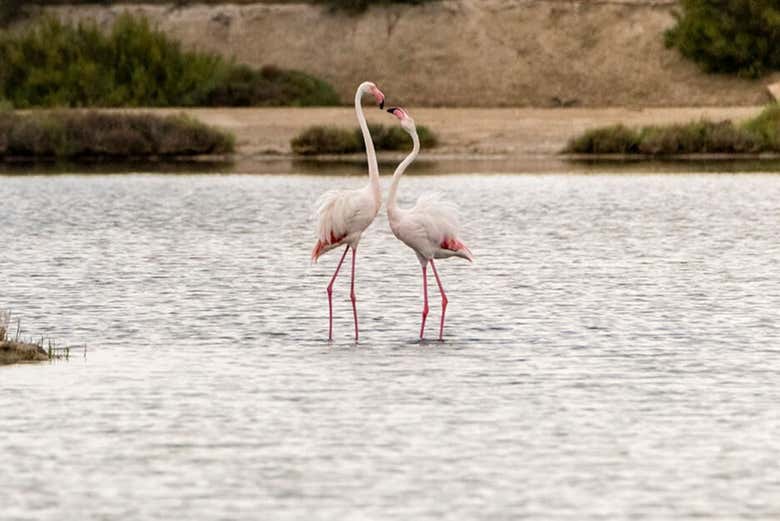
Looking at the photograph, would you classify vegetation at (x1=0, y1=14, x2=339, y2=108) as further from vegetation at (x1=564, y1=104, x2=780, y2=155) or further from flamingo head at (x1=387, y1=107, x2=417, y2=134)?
flamingo head at (x1=387, y1=107, x2=417, y2=134)

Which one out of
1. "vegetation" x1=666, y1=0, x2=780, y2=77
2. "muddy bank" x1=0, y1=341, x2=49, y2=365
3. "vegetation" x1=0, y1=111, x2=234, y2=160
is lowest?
"vegetation" x1=0, y1=111, x2=234, y2=160

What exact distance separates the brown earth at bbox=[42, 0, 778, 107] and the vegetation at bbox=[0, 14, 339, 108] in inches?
130

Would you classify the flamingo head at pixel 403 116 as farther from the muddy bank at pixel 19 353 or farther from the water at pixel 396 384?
the muddy bank at pixel 19 353

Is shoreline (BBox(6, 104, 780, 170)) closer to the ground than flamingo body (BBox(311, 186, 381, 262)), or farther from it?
closer to the ground

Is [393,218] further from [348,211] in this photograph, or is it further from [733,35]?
[733,35]

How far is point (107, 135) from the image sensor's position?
4572 centimetres

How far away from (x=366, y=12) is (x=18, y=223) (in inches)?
1380

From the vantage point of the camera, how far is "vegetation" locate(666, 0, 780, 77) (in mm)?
52344

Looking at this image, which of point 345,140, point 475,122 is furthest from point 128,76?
point 475,122

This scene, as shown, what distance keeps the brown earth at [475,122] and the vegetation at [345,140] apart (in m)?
0.40

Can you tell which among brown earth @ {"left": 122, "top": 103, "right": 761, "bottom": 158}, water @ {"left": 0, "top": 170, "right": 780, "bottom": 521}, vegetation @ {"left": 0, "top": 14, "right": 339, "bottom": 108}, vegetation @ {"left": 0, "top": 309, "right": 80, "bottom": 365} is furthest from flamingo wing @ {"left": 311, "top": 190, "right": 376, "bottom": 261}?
vegetation @ {"left": 0, "top": 14, "right": 339, "bottom": 108}

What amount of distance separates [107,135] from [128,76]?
25.6ft

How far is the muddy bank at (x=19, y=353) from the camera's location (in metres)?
13.0

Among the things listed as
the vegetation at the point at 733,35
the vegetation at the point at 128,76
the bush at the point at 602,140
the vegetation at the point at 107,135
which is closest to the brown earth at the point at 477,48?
the vegetation at the point at 733,35
